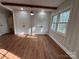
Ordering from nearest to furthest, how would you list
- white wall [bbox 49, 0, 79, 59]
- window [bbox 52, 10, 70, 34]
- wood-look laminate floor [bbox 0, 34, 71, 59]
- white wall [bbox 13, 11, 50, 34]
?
white wall [bbox 49, 0, 79, 59] < wood-look laminate floor [bbox 0, 34, 71, 59] < window [bbox 52, 10, 70, 34] < white wall [bbox 13, 11, 50, 34]

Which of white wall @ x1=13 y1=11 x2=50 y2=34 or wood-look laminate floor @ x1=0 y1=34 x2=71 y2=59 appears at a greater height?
white wall @ x1=13 y1=11 x2=50 y2=34

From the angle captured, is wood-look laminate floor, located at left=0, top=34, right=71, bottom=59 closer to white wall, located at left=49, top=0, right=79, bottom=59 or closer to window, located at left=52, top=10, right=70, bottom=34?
white wall, located at left=49, top=0, right=79, bottom=59

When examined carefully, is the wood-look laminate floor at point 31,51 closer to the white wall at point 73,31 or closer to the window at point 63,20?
the white wall at point 73,31

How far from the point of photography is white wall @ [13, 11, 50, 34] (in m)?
6.06

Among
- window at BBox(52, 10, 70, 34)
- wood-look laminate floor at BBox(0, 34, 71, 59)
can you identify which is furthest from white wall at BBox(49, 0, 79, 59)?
window at BBox(52, 10, 70, 34)

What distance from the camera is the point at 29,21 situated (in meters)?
6.20

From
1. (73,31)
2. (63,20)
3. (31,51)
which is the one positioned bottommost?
(31,51)

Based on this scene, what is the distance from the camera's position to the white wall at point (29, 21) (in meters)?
6.06

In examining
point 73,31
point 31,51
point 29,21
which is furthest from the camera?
point 29,21

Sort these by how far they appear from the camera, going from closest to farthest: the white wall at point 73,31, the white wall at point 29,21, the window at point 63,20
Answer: the white wall at point 73,31 < the window at point 63,20 < the white wall at point 29,21

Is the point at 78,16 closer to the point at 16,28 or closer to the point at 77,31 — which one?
the point at 77,31

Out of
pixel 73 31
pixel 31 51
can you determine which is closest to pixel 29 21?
pixel 31 51

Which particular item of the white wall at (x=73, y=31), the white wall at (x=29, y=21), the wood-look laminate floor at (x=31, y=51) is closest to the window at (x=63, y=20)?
the white wall at (x=73, y=31)

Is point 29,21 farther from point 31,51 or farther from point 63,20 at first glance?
point 31,51
